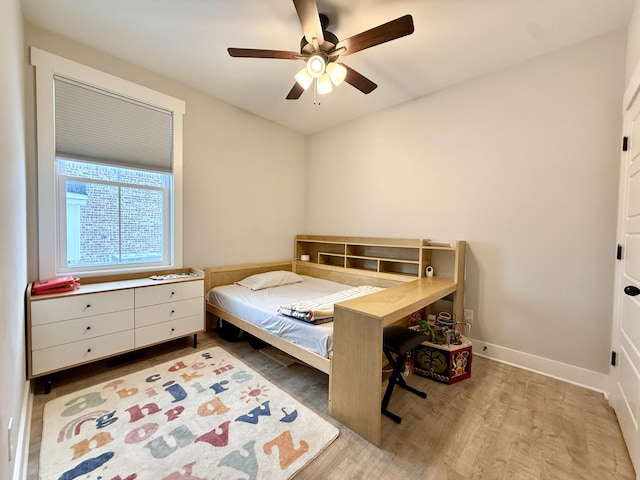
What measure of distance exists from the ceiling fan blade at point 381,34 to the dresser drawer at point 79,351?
9.40ft

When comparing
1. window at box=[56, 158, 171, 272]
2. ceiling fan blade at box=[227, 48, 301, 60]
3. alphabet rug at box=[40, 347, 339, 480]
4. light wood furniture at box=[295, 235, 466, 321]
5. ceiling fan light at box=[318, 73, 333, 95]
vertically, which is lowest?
alphabet rug at box=[40, 347, 339, 480]

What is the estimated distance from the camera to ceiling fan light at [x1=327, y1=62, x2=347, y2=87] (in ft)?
6.32

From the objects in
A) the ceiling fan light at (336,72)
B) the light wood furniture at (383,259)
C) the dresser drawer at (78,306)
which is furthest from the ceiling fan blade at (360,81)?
the dresser drawer at (78,306)

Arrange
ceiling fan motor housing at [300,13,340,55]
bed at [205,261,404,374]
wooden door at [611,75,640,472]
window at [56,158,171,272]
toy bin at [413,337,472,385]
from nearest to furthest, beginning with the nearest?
wooden door at [611,75,640,472] → ceiling fan motor housing at [300,13,340,55] → bed at [205,261,404,374] → toy bin at [413,337,472,385] → window at [56,158,171,272]

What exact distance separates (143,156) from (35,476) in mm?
2475

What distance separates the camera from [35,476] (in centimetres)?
129

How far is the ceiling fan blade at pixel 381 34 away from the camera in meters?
1.51

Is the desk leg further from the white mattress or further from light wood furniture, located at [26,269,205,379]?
light wood furniture, located at [26,269,205,379]

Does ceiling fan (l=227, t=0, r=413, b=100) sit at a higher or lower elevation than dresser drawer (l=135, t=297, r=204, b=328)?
higher

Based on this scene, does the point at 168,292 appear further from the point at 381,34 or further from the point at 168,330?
the point at 381,34

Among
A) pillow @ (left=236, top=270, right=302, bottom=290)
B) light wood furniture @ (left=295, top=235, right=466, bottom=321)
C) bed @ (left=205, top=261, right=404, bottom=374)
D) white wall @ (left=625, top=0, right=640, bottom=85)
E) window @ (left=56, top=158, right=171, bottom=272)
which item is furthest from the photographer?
pillow @ (left=236, top=270, right=302, bottom=290)

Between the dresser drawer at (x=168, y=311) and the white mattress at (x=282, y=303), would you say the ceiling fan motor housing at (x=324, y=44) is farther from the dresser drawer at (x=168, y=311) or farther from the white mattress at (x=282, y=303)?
the dresser drawer at (x=168, y=311)

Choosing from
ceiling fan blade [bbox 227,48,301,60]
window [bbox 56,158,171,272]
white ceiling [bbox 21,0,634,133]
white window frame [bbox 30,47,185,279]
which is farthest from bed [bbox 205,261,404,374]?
white ceiling [bbox 21,0,634,133]

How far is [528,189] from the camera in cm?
239
